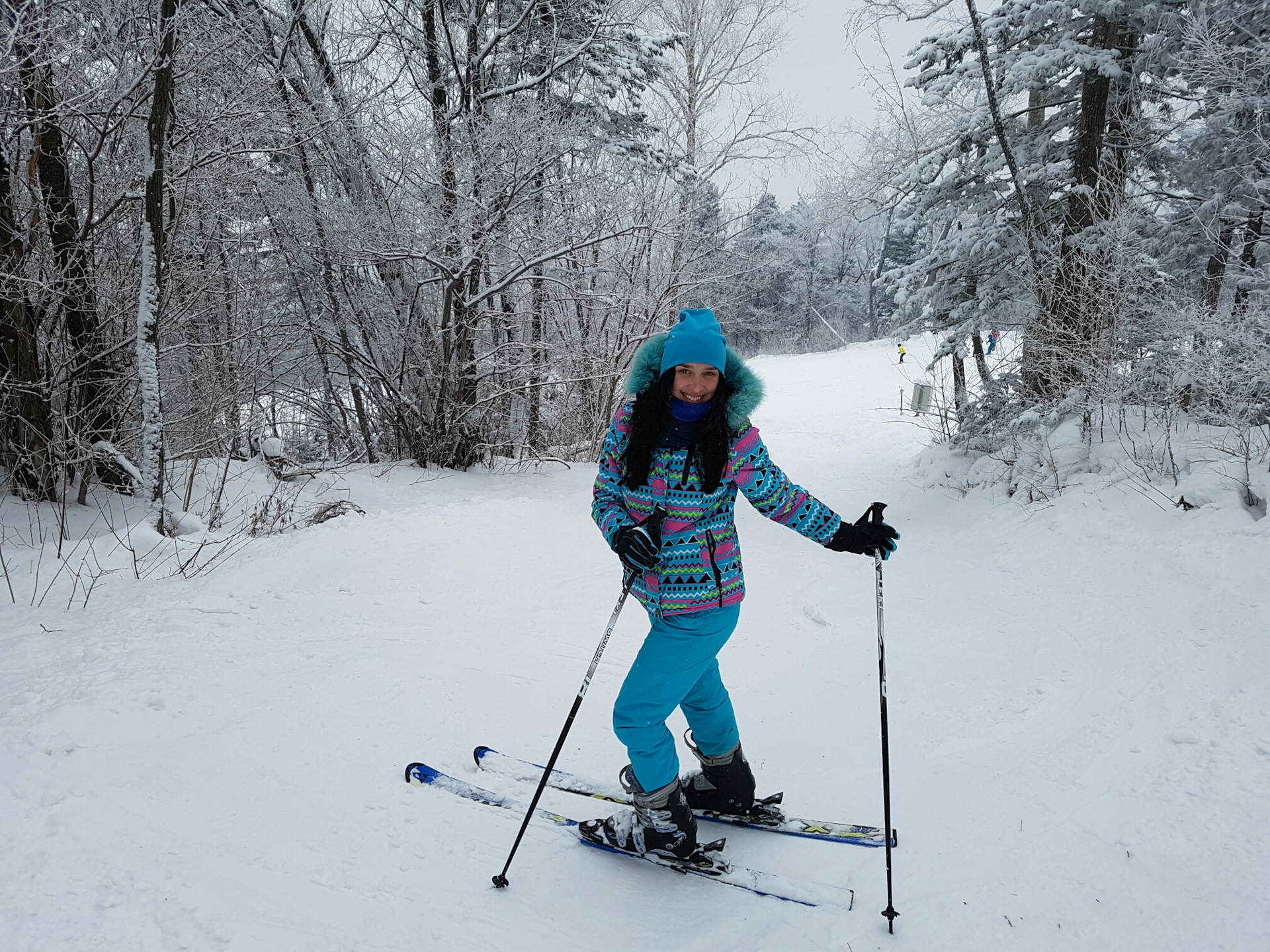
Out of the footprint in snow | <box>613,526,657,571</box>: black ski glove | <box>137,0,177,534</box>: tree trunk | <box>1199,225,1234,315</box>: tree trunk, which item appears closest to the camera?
A: <box>613,526,657,571</box>: black ski glove

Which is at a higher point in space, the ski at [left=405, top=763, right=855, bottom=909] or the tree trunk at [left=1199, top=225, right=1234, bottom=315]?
the tree trunk at [left=1199, top=225, right=1234, bottom=315]

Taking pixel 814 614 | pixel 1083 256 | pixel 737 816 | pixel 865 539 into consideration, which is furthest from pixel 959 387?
pixel 737 816

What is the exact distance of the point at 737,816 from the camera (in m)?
2.67

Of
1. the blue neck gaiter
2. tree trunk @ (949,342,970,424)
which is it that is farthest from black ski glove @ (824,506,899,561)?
tree trunk @ (949,342,970,424)

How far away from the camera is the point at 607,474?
2.49 metres

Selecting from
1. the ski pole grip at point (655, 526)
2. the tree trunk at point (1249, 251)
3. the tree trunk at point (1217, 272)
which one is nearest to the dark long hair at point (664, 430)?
the ski pole grip at point (655, 526)

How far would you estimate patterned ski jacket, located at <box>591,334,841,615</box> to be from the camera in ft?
7.59

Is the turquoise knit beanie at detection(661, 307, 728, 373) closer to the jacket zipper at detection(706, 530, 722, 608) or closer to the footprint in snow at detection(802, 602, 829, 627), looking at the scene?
the jacket zipper at detection(706, 530, 722, 608)

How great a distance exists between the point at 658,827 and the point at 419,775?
991mm

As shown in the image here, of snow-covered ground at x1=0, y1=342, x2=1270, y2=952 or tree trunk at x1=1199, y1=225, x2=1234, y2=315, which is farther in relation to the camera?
tree trunk at x1=1199, y1=225, x2=1234, y2=315

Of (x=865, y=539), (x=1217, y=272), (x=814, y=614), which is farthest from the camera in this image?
(x=1217, y=272)

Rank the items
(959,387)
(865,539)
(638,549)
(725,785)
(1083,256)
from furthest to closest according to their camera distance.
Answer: (959,387), (1083,256), (725,785), (865,539), (638,549)

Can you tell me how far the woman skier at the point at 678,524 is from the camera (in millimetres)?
2291

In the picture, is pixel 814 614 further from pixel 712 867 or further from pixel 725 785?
pixel 712 867
